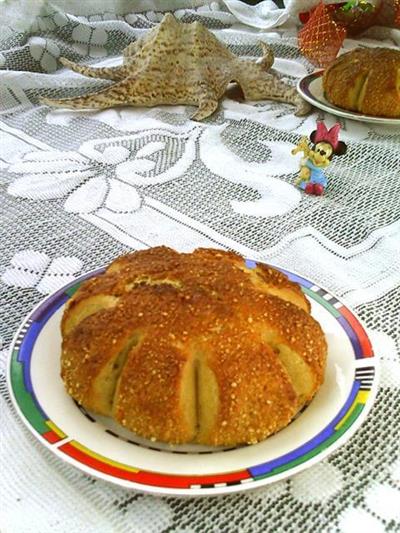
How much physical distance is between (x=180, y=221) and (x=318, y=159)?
21 centimetres

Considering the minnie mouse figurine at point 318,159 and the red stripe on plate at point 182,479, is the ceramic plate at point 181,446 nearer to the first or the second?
the red stripe on plate at point 182,479

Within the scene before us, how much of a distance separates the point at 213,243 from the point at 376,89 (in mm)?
437

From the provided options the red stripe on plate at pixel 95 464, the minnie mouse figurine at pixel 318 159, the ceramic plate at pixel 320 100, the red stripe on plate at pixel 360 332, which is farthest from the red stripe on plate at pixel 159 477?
the ceramic plate at pixel 320 100

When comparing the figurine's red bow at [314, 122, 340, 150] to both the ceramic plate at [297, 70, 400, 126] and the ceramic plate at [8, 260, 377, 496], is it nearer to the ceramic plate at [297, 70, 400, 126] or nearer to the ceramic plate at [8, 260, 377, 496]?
the ceramic plate at [297, 70, 400, 126]

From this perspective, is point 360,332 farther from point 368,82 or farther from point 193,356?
point 368,82

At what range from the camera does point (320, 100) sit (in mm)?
1113

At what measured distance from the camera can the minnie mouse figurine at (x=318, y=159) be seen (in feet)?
2.92

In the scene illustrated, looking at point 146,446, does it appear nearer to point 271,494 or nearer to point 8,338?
point 271,494

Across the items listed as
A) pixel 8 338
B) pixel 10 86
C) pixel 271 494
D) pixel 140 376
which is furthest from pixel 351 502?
pixel 10 86

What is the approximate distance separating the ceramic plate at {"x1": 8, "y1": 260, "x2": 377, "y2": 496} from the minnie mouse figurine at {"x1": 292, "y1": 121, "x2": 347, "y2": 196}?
387 millimetres

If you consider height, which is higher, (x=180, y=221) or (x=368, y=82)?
(x=368, y=82)

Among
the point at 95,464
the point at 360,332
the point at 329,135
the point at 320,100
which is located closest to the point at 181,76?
the point at 320,100

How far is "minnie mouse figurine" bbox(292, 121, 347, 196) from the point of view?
0.89 metres

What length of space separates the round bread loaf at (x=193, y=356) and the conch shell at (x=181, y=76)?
0.68m
